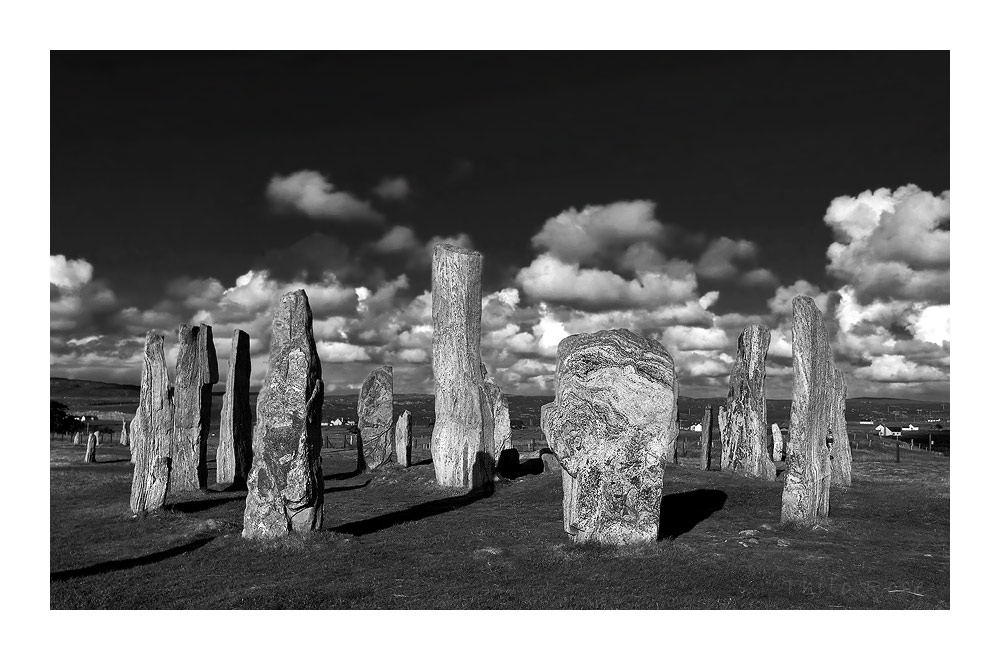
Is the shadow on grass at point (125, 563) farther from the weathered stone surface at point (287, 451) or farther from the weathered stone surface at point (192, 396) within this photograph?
the weathered stone surface at point (192, 396)

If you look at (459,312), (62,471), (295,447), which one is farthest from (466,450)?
(62,471)

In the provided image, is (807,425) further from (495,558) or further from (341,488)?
(341,488)

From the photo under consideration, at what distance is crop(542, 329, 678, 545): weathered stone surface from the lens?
11672 millimetres

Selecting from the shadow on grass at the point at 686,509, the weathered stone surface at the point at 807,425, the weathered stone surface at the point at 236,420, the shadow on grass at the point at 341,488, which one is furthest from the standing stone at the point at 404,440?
the weathered stone surface at the point at 807,425

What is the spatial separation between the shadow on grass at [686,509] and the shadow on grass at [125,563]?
7.72m

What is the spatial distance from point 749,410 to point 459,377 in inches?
366

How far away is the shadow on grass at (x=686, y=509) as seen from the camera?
13.2 m

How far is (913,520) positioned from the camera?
1520 centimetres

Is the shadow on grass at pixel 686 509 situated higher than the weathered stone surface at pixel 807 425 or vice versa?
the weathered stone surface at pixel 807 425

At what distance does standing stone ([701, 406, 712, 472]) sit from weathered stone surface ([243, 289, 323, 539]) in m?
16.1

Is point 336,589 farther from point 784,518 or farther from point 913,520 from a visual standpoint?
point 913,520

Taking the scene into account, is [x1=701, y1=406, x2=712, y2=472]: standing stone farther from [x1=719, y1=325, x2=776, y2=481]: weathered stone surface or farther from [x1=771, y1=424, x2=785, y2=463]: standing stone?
[x1=771, y1=424, x2=785, y2=463]: standing stone

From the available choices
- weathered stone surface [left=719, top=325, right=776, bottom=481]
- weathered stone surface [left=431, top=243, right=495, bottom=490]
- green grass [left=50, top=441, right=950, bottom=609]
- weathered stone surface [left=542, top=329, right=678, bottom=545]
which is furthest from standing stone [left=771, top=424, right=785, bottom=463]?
weathered stone surface [left=542, top=329, right=678, bottom=545]

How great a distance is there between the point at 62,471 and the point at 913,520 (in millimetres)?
24409
